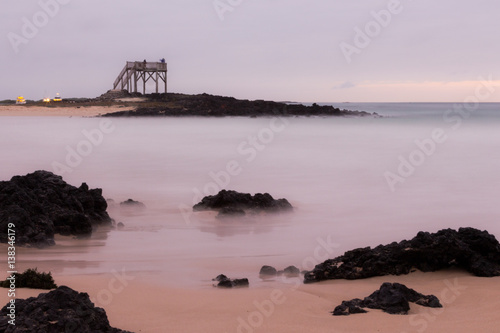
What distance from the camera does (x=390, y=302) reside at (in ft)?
18.4

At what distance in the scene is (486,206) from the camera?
13633 millimetres

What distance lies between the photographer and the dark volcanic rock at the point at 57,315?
171 inches

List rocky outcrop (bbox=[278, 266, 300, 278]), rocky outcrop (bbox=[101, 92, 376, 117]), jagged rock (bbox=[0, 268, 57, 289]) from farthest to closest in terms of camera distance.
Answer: rocky outcrop (bbox=[101, 92, 376, 117]), rocky outcrop (bbox=[278, 266, 300, 278]), jagged rock (bbox=[0, 268, 57, 289])

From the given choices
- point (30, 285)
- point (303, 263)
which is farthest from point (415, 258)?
point (30, 285)

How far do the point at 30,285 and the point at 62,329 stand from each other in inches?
75.2

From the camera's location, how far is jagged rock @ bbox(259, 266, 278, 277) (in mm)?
7625
